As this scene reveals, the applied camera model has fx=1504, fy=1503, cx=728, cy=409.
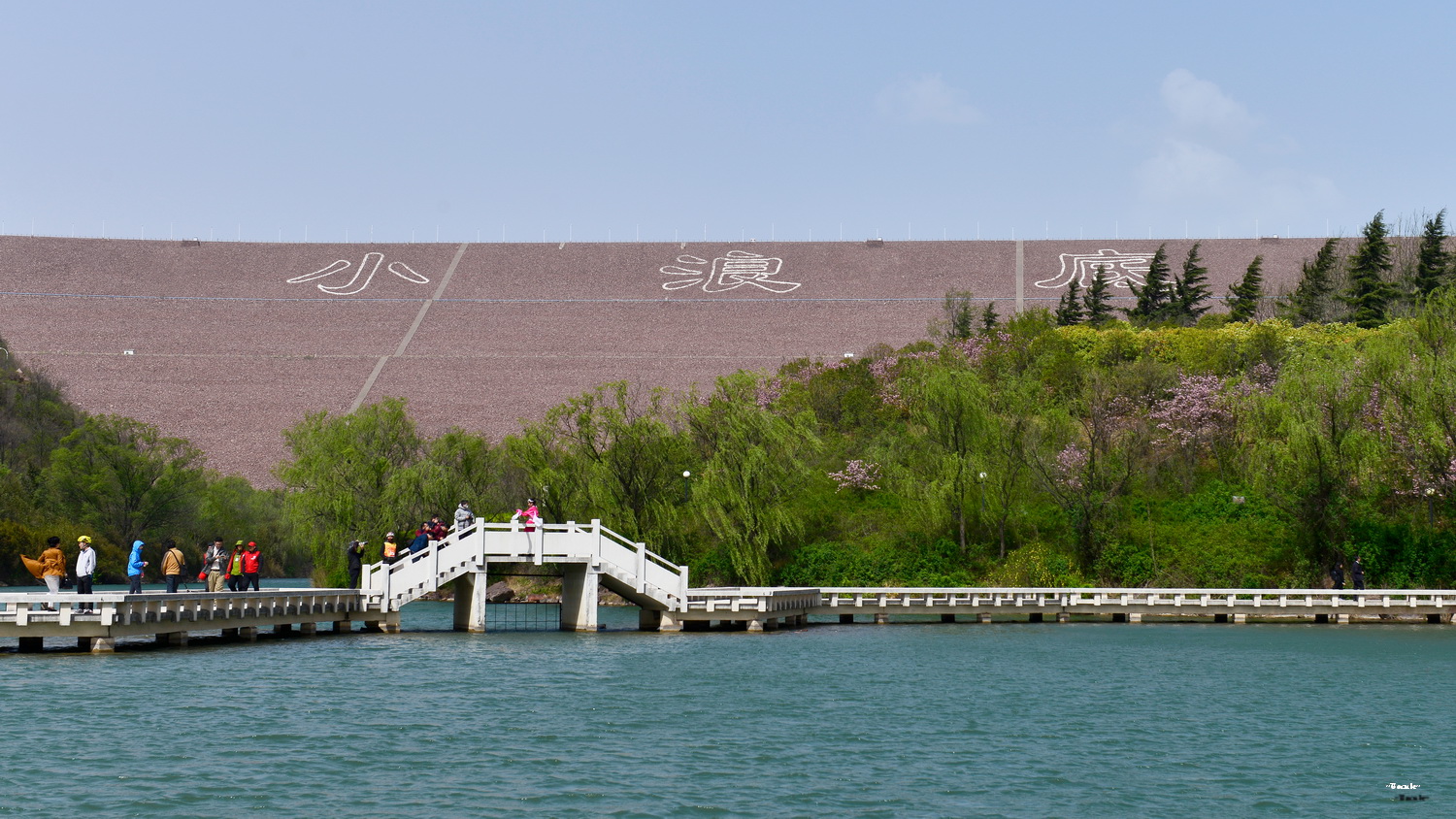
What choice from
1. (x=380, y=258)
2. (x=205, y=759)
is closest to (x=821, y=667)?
(x=205, y=759)

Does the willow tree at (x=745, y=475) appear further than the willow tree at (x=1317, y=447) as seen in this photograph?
Yes

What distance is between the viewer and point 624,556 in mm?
39250

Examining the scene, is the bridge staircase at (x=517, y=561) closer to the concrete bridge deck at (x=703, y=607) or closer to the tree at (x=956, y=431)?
the concrete bridge deck at (x=703, y=607)

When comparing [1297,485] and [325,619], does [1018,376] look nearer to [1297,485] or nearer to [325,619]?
[1297,485]

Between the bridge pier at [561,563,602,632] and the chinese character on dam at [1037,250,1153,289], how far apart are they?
229 ft

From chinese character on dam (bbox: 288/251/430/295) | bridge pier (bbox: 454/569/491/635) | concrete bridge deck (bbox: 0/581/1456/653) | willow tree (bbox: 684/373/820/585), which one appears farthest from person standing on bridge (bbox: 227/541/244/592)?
chinese character on dam (bbox: 288/251/430/295)

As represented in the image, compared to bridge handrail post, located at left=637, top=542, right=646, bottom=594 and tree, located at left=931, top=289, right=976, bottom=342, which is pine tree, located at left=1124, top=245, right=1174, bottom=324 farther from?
bridge handrail post, located at left=637, top=542, right=646, bottom=594

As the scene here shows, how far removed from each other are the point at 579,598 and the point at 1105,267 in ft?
254

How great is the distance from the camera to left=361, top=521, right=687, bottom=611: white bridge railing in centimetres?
3825

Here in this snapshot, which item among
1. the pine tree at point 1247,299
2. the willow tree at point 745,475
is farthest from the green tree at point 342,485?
the pine tree at point 1247,299

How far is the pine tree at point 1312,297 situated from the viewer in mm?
77875

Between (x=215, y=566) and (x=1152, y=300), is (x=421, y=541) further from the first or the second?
(x=1152, y=300)

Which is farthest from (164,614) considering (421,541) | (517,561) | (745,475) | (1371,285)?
(1371,285)

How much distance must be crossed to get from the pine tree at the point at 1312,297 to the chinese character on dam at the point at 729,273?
136 feet
